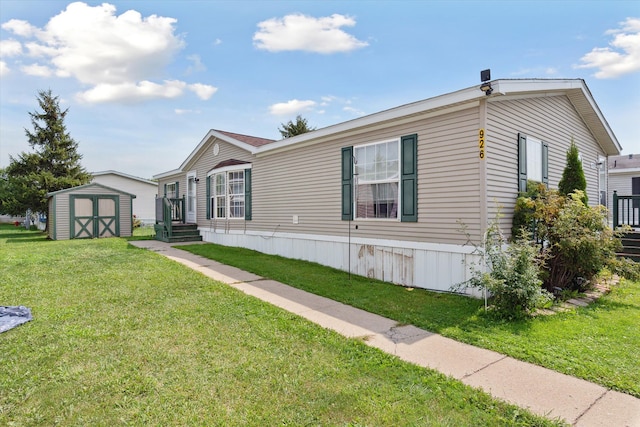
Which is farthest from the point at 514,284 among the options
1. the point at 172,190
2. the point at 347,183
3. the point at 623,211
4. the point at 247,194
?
the point at 172,190

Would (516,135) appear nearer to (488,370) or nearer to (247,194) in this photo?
(488,370)

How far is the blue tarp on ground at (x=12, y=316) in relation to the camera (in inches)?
162

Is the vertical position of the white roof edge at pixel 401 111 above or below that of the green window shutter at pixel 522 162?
above

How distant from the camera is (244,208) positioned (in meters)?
11.6

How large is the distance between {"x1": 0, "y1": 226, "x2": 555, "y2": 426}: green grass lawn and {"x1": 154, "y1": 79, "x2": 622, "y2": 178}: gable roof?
431cm

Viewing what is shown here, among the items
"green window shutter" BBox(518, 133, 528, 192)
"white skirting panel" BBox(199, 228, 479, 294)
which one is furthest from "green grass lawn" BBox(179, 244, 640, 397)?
"green window shutter" BBox(518, 133, 528, 192)

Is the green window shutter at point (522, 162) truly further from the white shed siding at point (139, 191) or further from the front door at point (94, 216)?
the white shed siding at point (139, 191)

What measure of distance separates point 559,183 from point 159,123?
1577 centimetres

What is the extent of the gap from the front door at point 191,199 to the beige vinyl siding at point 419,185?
5.14m

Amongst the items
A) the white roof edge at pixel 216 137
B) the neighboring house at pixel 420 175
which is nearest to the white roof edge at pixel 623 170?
the neighboring house at pixel 420 175

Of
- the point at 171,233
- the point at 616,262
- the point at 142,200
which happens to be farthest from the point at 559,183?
the point at 142,200

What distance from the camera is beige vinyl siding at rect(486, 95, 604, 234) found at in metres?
5.90

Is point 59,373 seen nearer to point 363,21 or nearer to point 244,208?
point 244,208

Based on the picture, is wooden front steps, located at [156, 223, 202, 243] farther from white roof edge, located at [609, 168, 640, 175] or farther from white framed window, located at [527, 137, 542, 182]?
white roof edge, located at [609, 168, 640, 175]
